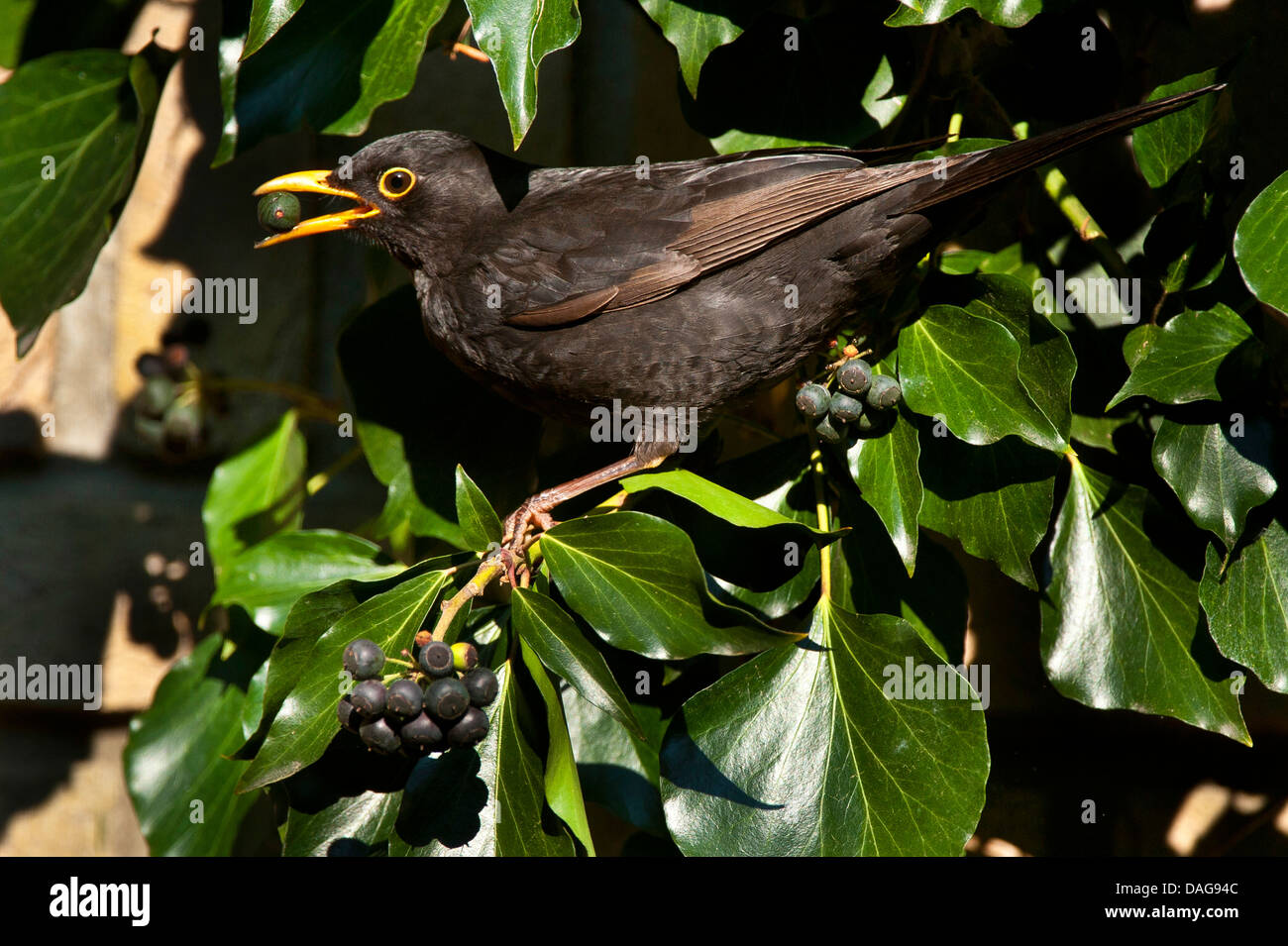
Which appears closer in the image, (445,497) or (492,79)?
(445,497)

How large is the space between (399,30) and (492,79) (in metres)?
0.82

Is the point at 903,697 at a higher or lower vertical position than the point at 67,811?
higher

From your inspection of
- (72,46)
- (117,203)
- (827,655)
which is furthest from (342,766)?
(72,46)

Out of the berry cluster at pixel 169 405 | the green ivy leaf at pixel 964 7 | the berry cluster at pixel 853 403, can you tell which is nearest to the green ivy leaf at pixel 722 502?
the berry cluster at pixel 853 403

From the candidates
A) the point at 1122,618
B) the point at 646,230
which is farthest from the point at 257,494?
the point at 1122,618

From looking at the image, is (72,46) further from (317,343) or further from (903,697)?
(903,697)

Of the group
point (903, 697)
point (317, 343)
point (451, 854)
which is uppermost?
point (317, 343)

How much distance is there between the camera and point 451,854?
1.62 metres

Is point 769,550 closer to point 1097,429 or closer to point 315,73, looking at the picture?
point 1097,429

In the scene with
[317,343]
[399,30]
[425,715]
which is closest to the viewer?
[425,715]

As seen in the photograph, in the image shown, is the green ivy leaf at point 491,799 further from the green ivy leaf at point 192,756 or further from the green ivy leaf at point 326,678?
the green ivy leaf at point 192,756

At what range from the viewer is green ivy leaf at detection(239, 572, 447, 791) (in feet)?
4.91

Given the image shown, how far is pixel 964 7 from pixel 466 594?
1.20 m

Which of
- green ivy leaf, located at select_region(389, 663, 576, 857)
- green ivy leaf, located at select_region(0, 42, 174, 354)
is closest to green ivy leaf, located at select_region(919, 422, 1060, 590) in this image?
green ivy leaf, located at select_region(389, 663, 576, 857)
